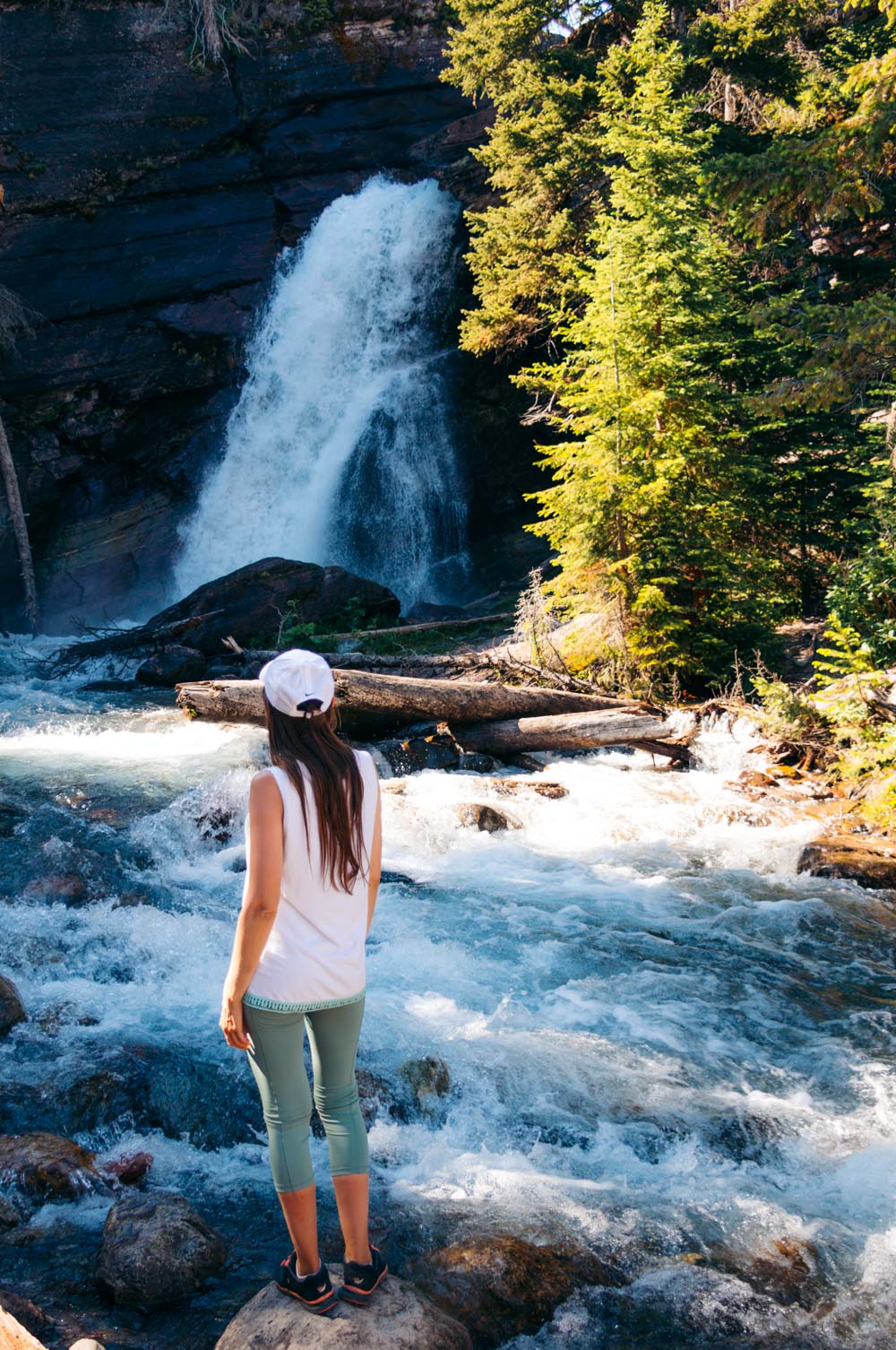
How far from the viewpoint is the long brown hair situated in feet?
9.73

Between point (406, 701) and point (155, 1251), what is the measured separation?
25.7 feet

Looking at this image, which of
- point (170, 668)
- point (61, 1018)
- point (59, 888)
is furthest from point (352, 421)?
point (61, 1018)

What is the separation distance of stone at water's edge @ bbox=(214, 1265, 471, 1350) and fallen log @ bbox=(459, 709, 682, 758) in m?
8.34

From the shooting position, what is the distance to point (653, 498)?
1182 cm

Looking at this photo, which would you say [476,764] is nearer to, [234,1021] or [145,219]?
[234,1021]

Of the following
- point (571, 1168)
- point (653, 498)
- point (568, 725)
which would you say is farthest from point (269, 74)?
point (571, 1168)

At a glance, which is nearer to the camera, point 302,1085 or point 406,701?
point 302,1085

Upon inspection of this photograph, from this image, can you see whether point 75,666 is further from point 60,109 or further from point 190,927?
point 60,109

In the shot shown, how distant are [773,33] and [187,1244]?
20.2 m

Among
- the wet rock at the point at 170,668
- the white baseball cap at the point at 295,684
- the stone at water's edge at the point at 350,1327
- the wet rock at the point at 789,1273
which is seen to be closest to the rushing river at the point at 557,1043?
the wet rock at the point at 789,1273

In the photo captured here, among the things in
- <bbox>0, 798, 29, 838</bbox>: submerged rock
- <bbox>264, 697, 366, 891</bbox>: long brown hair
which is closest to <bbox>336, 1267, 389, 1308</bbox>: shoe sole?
<bbox>264, 697, 366, 891</bbox>: long brown hair

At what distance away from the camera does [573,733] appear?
11484 mm

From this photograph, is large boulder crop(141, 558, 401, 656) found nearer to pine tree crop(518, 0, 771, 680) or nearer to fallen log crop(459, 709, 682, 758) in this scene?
fallen log crop(459, 709, 682, 758)

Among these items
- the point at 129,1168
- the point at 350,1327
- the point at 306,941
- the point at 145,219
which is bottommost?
the point at 129,1168
